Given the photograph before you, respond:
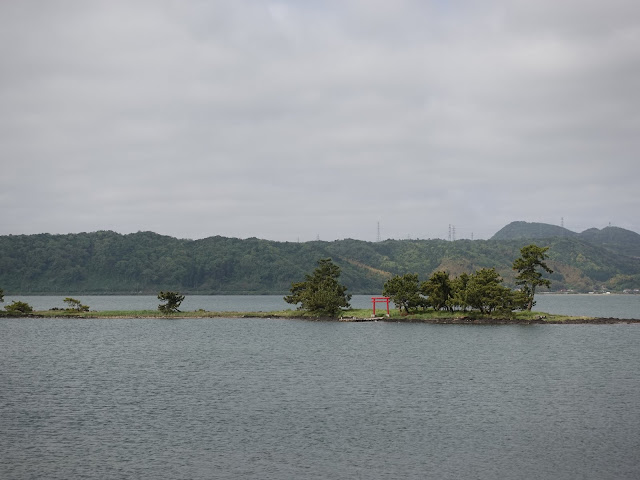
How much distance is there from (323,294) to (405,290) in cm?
1893

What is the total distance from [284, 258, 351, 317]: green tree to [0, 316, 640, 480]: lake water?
3798 cm

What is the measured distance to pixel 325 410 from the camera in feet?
169

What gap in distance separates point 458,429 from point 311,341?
60.9 meters

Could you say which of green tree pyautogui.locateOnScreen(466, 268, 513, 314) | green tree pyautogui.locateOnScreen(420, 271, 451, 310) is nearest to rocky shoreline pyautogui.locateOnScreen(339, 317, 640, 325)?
green tree pyautogui.locateOnScreen(466, 268, 513, 314)

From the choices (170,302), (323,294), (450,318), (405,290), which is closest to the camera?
(405,290)

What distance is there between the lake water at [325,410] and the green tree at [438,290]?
30.9m

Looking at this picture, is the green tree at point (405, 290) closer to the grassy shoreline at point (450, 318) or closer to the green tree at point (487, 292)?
the grassy shoreline at point (450, 318)

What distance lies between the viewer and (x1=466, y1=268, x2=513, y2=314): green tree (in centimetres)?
12406

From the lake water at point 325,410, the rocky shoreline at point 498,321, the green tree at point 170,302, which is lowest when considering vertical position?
the lake water at point 325,410

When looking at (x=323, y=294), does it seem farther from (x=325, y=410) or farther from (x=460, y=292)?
(x=325, y=410)

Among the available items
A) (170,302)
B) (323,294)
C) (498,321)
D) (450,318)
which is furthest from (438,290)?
(170,302)

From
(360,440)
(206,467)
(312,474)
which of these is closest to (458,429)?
(360,440)

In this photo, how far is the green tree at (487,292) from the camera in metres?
124

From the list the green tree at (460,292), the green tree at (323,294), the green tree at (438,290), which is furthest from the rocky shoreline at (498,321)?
the green tree at (323,294)
